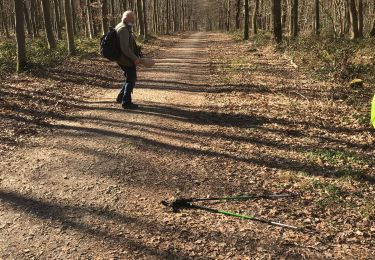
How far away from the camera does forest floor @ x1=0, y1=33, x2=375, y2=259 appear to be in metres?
4.64

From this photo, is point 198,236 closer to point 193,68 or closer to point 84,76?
point 84,76

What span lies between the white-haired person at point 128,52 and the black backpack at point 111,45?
0.38ft

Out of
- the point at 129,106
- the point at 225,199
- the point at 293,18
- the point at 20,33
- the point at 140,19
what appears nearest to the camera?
the point at 225,199

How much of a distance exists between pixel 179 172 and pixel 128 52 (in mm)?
3858

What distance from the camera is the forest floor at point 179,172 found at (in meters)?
4.64

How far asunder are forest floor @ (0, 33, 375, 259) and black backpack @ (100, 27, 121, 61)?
144 centimetres

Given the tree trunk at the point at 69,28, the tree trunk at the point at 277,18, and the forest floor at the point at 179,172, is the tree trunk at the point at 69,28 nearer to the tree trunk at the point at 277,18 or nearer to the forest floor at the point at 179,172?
the forest floor at the point at 179,172

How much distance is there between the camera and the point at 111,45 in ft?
30.0

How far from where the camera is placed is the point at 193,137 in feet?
27.0

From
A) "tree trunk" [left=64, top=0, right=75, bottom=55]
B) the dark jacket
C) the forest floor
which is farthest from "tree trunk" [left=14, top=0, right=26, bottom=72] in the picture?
the dark jacket

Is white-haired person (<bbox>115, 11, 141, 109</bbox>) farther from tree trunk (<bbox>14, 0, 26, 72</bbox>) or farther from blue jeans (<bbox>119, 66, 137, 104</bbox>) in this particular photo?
tree trunk (<bbox>14, 0, 26, 72</bbox>)

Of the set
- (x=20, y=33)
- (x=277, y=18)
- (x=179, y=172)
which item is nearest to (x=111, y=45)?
(x=179, y=172)

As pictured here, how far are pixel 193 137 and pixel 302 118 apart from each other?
3.09 meters

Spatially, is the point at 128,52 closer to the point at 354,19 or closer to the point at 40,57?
the point at 40,57
